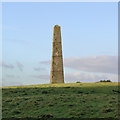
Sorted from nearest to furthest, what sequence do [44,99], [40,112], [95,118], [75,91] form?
[95,118] < [40,112] < [44,99] < [75,91]

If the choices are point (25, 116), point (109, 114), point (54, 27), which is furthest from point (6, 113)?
point (54, 27)

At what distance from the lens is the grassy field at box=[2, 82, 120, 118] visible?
70.6 ft

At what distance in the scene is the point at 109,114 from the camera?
21.2m

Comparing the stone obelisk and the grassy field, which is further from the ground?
the stone obelisk

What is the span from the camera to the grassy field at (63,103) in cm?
2153

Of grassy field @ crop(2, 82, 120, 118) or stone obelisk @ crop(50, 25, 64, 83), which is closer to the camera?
grassy field @ crop(2, 82, 120, 118)

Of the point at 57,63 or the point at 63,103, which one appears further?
the point at 57,63

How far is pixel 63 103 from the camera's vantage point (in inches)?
944

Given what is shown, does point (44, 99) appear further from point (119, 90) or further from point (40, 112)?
point (119, 90)

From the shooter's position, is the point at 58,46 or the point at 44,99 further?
the point at 58,46

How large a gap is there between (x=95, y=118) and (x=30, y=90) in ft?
41.4

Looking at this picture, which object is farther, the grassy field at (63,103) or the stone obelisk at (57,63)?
the stone obelisk at (57,63)

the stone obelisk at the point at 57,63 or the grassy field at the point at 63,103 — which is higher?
the stone obelisk at the point at 57,63

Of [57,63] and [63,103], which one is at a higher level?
[57,63]
